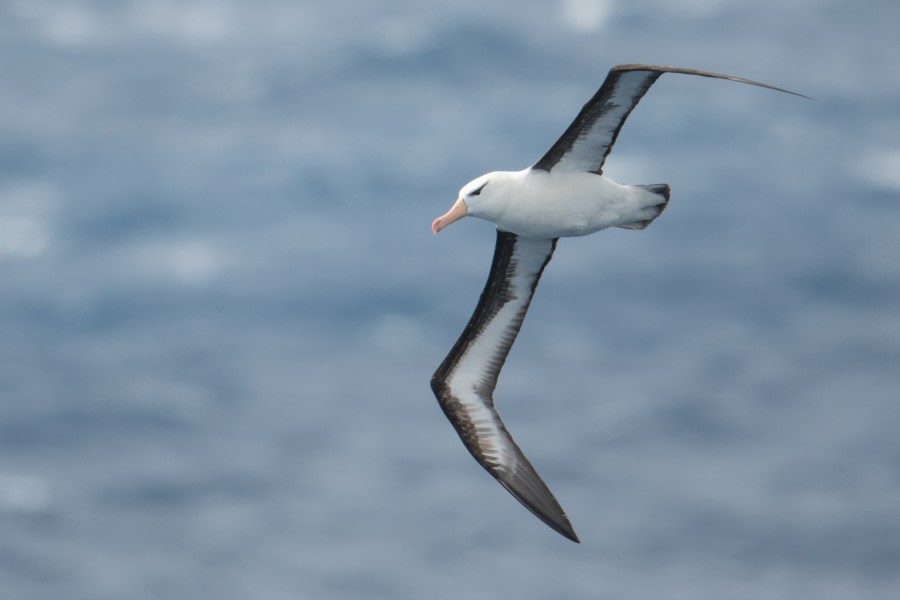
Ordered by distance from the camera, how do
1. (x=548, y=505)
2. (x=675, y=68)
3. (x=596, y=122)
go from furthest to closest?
1. (x=548, y=505)
2. (x=596, y=122)
3. (x=675, y=68)

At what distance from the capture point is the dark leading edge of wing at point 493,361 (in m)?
19.3

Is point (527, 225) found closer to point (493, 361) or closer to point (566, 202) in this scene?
point (566, 202)

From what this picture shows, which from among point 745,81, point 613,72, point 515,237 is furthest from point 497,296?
point 745,81

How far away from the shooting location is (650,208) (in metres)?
18.0

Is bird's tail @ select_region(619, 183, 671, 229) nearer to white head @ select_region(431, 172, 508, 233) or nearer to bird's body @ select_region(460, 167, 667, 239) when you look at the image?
bird's body @ select_region(460, 167, 667, 239)

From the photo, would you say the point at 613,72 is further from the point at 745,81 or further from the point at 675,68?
the point at 745,81

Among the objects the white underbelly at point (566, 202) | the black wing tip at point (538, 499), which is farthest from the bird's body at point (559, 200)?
the black wing tip at point (538, 499)

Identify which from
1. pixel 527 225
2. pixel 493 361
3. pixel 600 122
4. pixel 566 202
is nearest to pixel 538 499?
pixel 493 361

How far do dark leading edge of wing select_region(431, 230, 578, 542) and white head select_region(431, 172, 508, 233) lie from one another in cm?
158

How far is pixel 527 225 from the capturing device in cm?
1792

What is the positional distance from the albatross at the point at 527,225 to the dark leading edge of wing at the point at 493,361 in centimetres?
1

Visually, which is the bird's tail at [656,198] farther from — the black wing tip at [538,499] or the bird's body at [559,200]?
the black wing tip at [538,499]

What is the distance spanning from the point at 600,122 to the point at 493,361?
4.23 m

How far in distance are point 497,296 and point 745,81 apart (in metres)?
6.25
